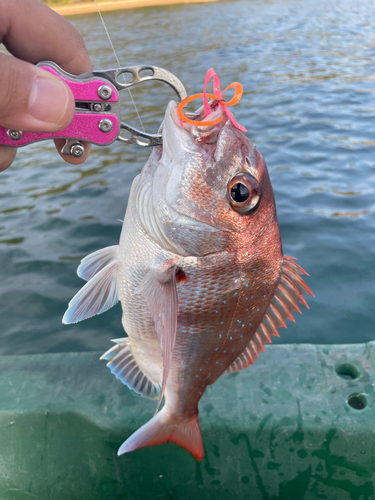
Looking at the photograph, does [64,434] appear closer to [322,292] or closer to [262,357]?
[262,357]

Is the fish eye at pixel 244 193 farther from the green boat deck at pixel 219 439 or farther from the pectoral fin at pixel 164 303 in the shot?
the green boat deck at pixel 219 439

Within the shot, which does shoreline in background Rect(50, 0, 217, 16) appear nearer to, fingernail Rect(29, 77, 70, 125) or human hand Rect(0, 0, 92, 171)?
human hand Rect(0, 0, 92, 171)

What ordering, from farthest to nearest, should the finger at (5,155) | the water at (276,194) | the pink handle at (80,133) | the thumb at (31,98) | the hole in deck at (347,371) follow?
1. the water at (276,194)
2. the hole in deck at (347,371)
3. the finger at (5,155)
4. the pink handle at (80,133)
5. the thumb at (31,98)

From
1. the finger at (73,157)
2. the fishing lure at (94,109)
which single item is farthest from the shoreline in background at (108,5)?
the fishing lure at (94,109)

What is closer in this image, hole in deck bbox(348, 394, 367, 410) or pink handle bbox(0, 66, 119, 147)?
pink handle bbox(0, 66, 119, 147)

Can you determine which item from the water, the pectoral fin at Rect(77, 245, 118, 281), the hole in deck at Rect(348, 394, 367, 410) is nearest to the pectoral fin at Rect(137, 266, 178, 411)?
the pectoral fin at Rect(77, 245, 118, 281)
